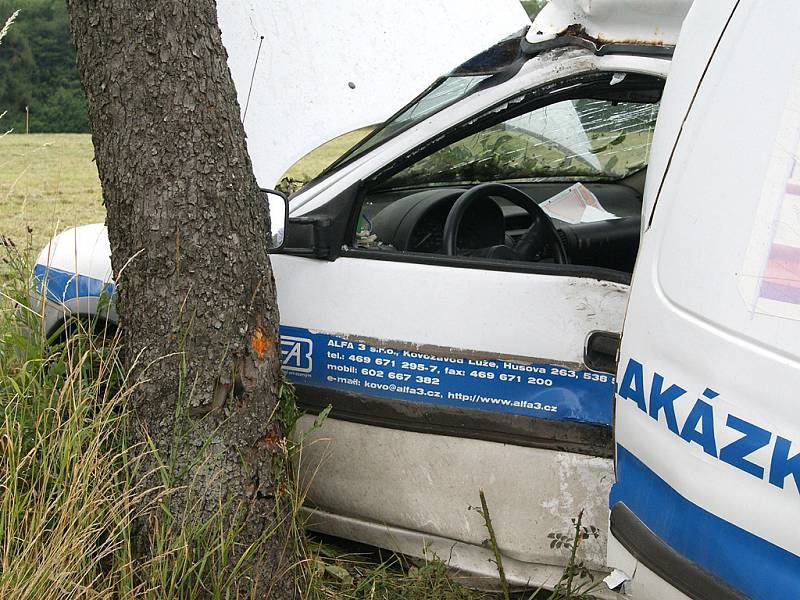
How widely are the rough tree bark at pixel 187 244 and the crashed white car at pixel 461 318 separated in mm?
292

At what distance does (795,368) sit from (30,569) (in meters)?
1.63

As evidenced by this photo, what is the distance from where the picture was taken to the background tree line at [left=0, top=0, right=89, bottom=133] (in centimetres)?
1955

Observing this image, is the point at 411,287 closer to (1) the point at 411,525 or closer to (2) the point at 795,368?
(1) the point at 411,525

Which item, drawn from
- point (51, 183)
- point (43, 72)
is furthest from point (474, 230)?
point (43, 72)

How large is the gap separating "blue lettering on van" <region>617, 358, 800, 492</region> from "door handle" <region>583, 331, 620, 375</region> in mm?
563

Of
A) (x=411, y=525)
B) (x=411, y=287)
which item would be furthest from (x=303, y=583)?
(x=411, y=287)

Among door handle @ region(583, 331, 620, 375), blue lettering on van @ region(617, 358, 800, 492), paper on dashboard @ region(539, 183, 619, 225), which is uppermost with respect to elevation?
paper on dashboard @ region(539, 183, 619, 225)

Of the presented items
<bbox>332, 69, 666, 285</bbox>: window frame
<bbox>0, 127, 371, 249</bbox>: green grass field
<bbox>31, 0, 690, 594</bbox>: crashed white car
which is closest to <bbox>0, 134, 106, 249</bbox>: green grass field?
<bbox>0, 127, 371, 249</bbox>: green grass field

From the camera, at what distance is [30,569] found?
2023mm

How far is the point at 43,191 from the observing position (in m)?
7.61

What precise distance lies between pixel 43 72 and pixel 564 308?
22.4 metres

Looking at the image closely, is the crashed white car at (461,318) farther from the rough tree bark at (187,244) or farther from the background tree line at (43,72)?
the background tree line at (43,72)

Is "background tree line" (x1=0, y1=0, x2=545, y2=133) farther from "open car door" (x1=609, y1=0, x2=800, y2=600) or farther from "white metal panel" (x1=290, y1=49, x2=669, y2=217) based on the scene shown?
"open car door" (x1=609, y1=0, x2=800, y2=600)

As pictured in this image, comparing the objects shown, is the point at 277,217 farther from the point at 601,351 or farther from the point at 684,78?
the point at 684,78
